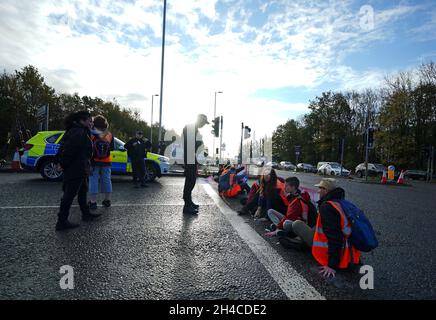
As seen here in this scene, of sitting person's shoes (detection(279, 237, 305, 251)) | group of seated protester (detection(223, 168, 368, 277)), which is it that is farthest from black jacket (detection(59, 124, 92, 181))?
sitting person's shoes (detection(279, 237, 305, 251))

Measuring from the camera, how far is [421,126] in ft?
116

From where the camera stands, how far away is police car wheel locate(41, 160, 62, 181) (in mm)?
9438

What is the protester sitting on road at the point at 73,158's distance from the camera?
4.16 meters

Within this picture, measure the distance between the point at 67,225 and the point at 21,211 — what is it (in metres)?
1.70

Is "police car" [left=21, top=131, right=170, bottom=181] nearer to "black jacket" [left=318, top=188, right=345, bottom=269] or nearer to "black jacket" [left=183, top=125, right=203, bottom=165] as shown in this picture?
"black jacket" [left=183, top=125, right=203, bottom=165]

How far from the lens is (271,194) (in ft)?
16.3

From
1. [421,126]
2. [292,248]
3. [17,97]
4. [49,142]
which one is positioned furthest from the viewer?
[421,126]

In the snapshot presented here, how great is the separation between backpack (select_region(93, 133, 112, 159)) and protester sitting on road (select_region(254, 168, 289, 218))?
2992 millimetres

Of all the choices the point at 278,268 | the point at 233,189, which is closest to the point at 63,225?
the point at 278,268

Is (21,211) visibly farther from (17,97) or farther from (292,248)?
(17,97)

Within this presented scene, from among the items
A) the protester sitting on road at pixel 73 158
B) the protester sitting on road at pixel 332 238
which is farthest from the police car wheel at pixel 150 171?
the protester sitting on road at pixel 332 238

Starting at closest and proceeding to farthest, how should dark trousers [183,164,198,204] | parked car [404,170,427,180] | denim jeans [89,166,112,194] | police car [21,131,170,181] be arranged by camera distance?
1. denim jeans [89,166,112,194]
2. dark trousers [183,164,198,204]
3. police car [21,131,170,181]
4. parked car [404,170,427,180]

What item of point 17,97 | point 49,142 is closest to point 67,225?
point 49,142

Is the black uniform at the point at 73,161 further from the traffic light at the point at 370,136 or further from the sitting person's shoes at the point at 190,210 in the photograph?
the traffic light at the point at 370,136
